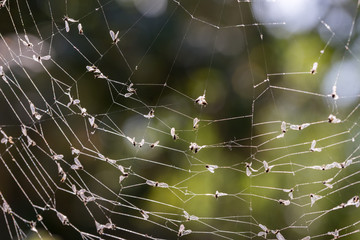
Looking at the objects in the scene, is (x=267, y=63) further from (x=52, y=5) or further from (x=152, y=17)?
(x=52, y=5)

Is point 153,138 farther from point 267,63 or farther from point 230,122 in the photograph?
point 267,63

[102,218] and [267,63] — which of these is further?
[102,218]

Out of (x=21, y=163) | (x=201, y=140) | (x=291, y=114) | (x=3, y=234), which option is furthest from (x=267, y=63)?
(x=3, y=234)

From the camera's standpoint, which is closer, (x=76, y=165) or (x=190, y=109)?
(x=76, y=165)

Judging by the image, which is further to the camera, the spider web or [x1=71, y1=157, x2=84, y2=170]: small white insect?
the spider web

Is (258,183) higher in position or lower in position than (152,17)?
lower

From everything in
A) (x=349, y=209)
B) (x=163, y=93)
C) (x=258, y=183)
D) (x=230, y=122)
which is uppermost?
(x=163, y=93)

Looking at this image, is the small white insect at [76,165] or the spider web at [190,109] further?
the spider web at [190,109]

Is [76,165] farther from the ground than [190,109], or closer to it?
closer to it

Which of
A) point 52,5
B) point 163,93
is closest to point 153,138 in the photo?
point 163,93
